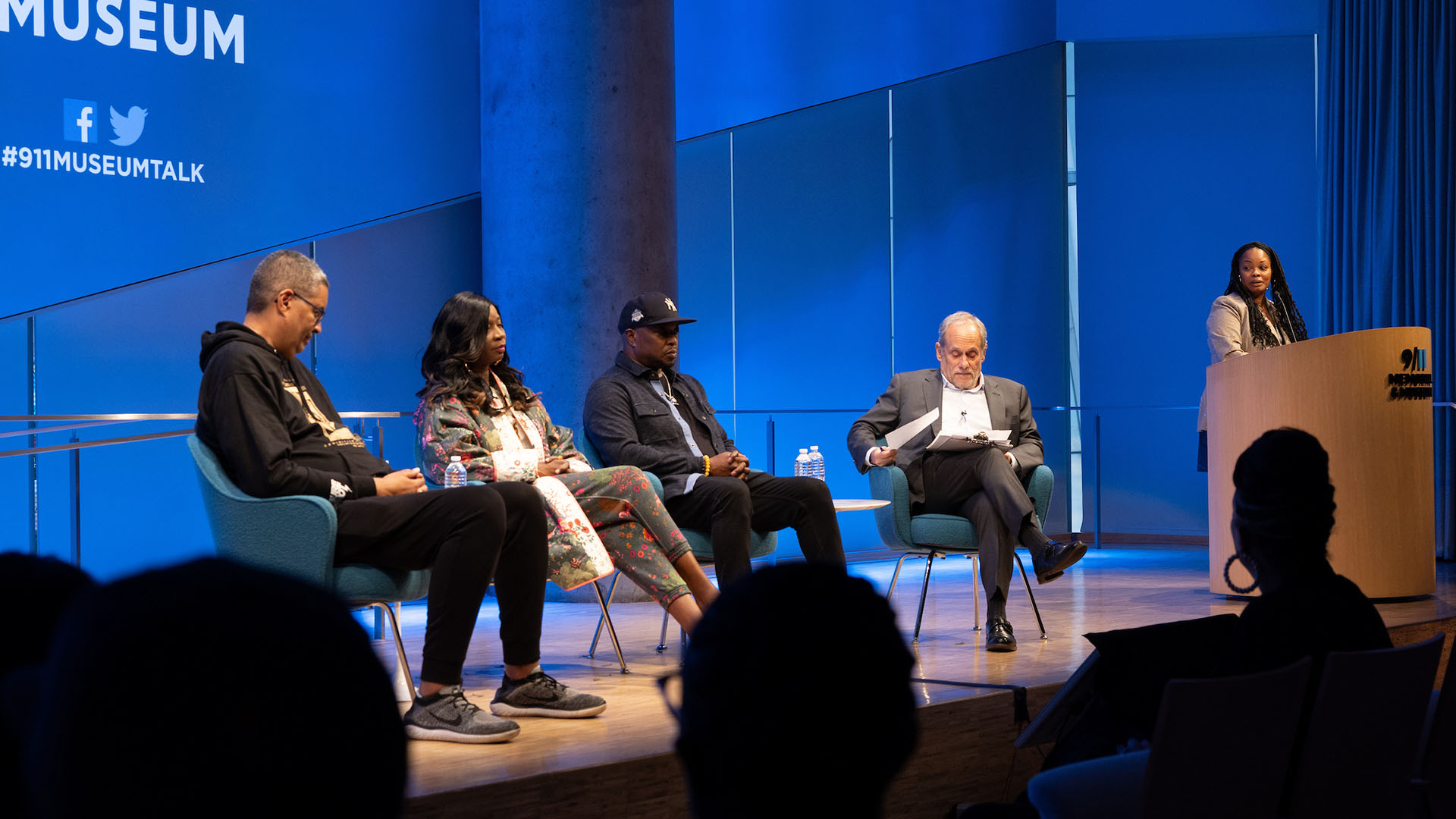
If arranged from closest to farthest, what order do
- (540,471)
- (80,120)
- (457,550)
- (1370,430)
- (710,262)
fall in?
(457,550) → (540,471) → (1370,430) → (80,120) → (710,262)

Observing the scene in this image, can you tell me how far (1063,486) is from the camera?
8.49 metres

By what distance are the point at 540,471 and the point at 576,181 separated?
2.59m

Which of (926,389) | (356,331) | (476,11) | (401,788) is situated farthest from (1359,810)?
(476,11)

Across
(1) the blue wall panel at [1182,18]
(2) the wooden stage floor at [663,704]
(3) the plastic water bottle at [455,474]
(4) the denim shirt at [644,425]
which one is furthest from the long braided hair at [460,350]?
(1) the blue wall panel at [1182,18]

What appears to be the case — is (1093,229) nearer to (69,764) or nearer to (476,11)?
(476,11)

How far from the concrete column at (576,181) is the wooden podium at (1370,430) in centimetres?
262

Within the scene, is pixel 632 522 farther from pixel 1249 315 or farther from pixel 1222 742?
pixel 1249 315

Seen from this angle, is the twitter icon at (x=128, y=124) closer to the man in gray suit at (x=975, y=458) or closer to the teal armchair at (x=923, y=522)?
the man in gray suit at (x=975, y=458)

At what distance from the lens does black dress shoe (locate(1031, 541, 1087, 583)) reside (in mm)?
4086

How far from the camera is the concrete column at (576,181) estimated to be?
230 inches

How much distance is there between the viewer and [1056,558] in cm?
414

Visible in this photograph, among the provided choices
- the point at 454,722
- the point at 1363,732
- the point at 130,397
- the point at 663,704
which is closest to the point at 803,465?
the point at 663,704

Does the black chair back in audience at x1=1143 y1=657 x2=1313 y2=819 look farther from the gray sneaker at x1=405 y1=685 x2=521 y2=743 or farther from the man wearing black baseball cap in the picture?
the man wearing black baseball cap

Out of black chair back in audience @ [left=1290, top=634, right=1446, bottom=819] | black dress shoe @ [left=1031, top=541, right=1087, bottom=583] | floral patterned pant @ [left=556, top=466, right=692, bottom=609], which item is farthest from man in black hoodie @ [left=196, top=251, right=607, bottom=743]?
black dress shoe @ [left=1031, top=541, right=1087, bottom=583]
